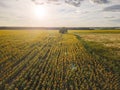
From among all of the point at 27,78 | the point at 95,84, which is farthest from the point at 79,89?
the point at 27,78

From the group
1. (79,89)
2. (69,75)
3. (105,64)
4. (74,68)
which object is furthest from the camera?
(105,64)

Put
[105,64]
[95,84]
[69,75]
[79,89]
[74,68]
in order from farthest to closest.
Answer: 1. [105,64]
2. [74,68]
3. [69,75]
4. [95,84]
5. [79,89]

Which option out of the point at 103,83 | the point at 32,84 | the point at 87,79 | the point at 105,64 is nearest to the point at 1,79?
the point at 32,84

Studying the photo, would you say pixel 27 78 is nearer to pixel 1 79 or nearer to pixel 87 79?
pixel 1 79

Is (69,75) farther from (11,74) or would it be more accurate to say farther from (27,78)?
(11,74)

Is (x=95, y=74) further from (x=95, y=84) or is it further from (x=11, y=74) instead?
(x=11, y=74)

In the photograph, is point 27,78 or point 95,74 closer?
point 27,78

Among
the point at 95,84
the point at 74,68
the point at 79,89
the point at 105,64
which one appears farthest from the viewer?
the point at 105,64

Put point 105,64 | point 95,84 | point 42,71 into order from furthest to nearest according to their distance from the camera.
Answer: point 105,64 → point 42,71 → point 95,84

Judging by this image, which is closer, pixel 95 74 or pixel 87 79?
pixel 87 79
